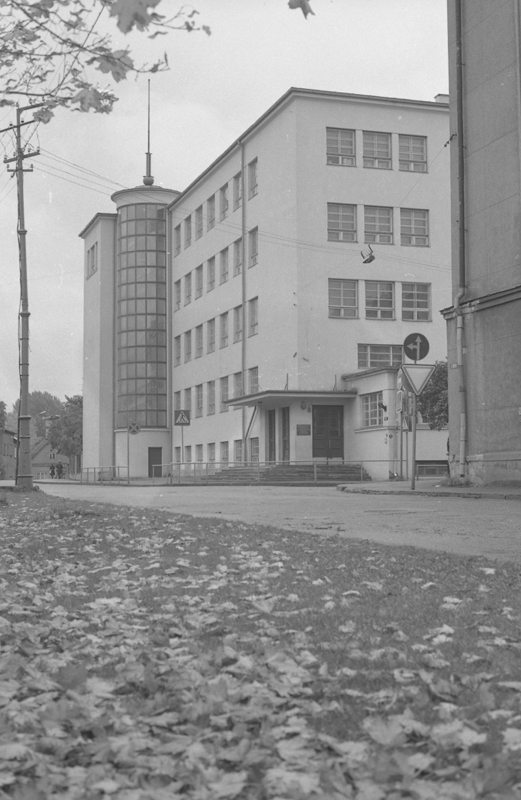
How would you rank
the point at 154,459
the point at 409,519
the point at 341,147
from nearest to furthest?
the point at 409,519 < the point at 341,147 < the point at 154,459

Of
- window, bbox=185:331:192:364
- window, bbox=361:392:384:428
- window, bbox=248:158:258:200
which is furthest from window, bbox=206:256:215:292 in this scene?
window, bbox=361:392:384:428

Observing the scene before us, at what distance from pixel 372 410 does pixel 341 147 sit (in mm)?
13517

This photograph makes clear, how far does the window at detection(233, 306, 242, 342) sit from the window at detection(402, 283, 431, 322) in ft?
29.9

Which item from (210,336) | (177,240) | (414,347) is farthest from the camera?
(177,240)

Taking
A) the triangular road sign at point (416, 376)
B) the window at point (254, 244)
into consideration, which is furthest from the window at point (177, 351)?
the triangular road sign at point (416, 376)

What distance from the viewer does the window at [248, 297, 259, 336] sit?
49.7 m

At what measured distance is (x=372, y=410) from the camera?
1695 inches

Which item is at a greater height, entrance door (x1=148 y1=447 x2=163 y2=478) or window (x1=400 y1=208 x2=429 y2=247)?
window (x1=400 y1=208 x2=429 y2=247)

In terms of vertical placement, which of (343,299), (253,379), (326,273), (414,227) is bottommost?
(253,379)

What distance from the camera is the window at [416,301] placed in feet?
158

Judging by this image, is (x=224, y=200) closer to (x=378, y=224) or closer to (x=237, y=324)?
(x=237, y=324)

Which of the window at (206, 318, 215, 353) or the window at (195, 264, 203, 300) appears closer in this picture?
the window at (206, 318, 215, 353)

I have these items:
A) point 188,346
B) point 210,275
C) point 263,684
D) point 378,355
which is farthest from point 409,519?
point 188,346

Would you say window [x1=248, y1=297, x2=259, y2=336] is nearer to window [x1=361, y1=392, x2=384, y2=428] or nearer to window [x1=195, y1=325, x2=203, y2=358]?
window [x1=361, y1=392, x2=384, y2=428]
